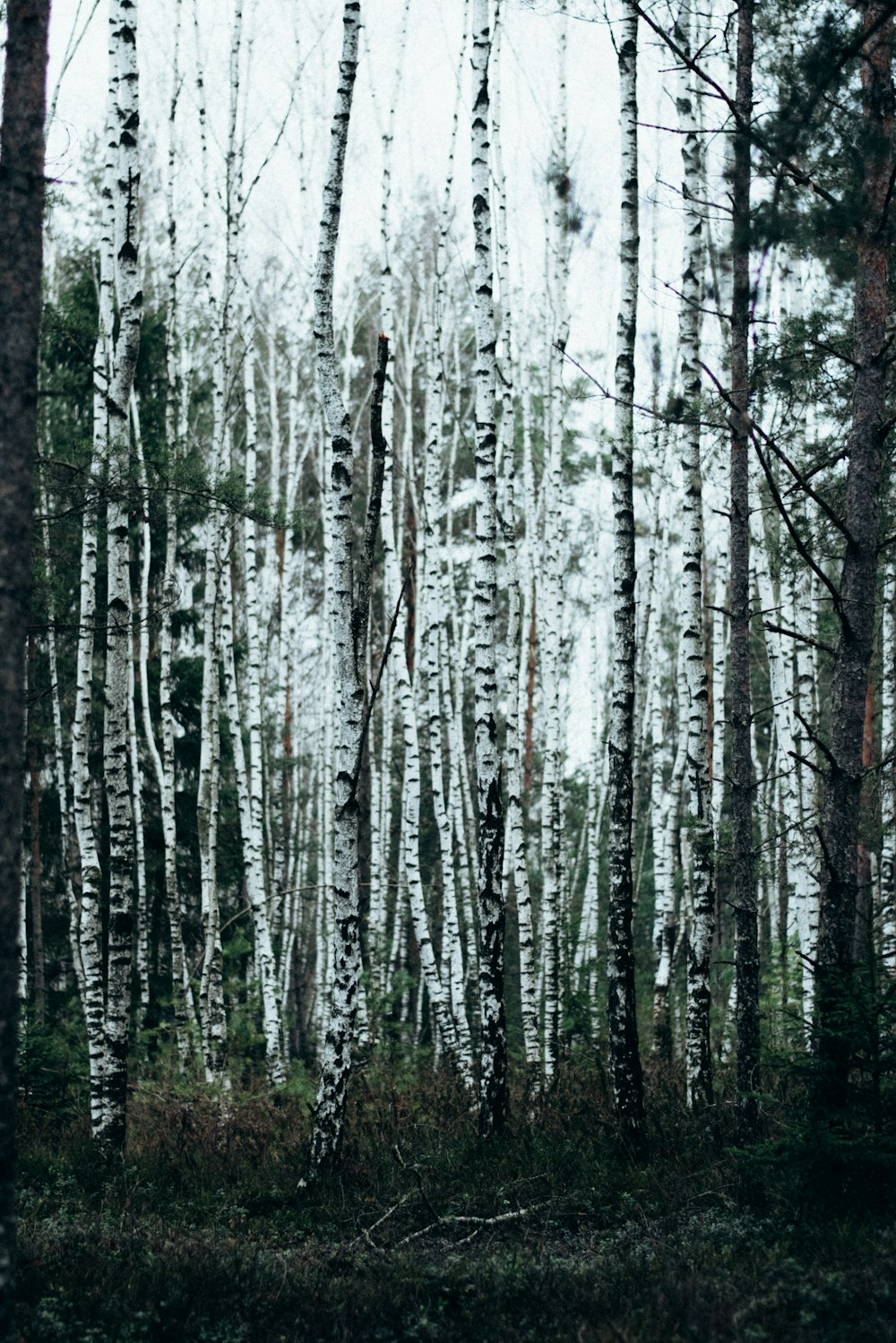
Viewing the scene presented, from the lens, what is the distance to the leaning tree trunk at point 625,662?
753 cm

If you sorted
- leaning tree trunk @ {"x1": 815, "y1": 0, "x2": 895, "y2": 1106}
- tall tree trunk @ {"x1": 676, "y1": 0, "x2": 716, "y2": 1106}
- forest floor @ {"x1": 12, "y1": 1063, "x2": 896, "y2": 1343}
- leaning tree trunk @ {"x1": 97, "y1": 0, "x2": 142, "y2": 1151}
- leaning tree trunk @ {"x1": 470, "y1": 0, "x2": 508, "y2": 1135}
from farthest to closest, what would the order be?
1. tall tree trunk @ {"x1": 676, "y1": 0, "x2": 716, "y2": 1106}
2. leaning tree trunk @ {"x1": 470, "y1": 0, "x2": 508, "y2": 1135}
3. leaning tree trunk @ {"x1": 97, "y1": 0, "x2": 142, "y2": 1151}
4. leaning tree trunk @ {"x1": 815, "y1": 0, "x2": 895, "y2": 1106}
5. forest floor @ {"x1": 12, "y1": 1063, "x2": 896, "y2": 1343}

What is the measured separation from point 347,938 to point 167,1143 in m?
2.92

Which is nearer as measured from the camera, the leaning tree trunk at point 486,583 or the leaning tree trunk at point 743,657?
the leaning tree trunk at point 743,657

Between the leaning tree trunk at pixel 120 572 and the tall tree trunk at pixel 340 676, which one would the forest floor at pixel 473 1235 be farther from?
the leaning tree trunk at pixel 120 572

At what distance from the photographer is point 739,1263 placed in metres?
5.05

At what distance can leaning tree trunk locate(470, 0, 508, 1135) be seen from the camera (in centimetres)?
829

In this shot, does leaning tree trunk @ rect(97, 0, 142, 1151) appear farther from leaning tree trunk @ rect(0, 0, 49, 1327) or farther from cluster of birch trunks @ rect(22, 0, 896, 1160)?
leaning tree trunk @ rect(0, 0, 49, 1327)

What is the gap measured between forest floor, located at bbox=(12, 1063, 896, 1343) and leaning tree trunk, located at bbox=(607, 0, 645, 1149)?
0.60m

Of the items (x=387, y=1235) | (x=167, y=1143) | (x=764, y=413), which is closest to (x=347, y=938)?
(x=387, y=1235)

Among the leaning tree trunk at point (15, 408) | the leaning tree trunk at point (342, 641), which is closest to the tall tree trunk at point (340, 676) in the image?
the leaning tree trunk at point (342, 641)

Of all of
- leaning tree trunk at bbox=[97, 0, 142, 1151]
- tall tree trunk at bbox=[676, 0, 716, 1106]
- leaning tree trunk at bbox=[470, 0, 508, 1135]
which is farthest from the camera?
tall tree trunk at bbox=[676, 0, 716, 1106]

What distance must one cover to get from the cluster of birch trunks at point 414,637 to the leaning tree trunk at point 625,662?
0.10 ft

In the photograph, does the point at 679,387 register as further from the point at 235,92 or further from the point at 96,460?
the point at 235,92

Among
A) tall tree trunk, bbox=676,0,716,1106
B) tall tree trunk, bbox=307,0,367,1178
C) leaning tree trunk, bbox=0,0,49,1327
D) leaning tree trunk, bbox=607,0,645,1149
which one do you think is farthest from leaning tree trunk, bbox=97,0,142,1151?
tall tree trunk, bbox=676,0,716,1106
